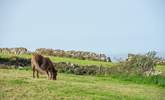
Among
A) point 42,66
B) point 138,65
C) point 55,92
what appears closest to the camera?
point 55,92

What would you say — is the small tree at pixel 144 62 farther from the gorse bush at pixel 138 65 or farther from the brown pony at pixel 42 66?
the brown pony at pixel 42 66

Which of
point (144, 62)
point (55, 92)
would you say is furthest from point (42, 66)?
point (144, 62)

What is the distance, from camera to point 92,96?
62.5 feet

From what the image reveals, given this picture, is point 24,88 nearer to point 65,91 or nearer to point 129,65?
point 65,91

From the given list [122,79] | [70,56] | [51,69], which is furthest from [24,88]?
[70,56]

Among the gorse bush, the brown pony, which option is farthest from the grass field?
A: the gorse bush

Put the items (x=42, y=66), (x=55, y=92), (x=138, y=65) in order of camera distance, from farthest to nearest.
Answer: (x=138, y=65) < (x=42, y=66) < (x=55, y=92)

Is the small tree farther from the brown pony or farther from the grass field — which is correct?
the grass field

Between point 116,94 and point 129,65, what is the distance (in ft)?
43.4

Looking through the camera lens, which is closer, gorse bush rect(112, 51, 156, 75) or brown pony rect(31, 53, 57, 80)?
brown pony rect(31, 53, 57, 80)

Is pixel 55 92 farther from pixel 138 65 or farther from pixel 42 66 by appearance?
pixel 138 65

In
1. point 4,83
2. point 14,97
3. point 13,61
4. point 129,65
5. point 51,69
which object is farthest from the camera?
point 13,61

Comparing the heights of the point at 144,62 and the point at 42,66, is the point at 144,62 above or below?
above

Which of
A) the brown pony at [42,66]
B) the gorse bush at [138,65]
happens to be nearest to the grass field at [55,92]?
the brown pony at [42,66]
